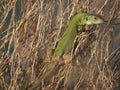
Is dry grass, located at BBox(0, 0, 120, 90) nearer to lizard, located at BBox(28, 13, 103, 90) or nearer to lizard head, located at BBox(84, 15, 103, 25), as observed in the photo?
lizard, located at BBox(28, 13, 103, 90)

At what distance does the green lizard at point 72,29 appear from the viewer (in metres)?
1.40

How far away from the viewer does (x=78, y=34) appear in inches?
61.1

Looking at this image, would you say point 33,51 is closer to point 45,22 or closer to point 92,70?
point 45,22

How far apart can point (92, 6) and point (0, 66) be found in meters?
0.47

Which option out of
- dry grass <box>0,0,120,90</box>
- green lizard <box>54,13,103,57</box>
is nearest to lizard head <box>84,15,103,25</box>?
green lizard <box>54,13,103,57</box>

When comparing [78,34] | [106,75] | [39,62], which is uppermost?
[78,34]

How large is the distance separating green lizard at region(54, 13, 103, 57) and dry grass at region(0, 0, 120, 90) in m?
0.07

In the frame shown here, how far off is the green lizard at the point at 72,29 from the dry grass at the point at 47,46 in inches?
2.9

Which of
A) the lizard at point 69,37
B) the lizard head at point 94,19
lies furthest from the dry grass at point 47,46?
the lizard head at point 94,19

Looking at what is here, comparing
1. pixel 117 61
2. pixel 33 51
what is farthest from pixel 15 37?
pixel 117 61

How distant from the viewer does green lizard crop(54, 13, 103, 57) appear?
1.40 metres

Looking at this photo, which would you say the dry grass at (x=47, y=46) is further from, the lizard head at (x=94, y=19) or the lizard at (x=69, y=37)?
the lizard head at (x=94, y=19)

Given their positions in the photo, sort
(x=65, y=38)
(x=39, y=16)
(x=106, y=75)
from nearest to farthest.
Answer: (x=65, y=38) → (x=39, y=16) → (x=106, y=75)

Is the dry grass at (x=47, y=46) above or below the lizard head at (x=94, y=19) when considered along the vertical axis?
below
